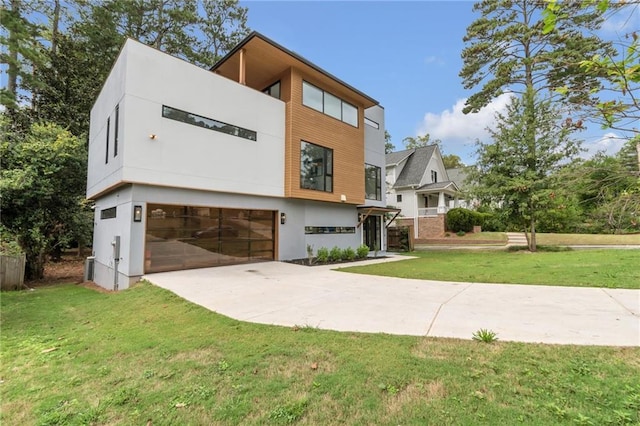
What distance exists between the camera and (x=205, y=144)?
995 cm

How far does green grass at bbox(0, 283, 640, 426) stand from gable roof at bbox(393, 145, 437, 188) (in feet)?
75.7

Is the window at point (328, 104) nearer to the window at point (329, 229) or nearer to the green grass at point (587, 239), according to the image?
the window at point (329, 229)

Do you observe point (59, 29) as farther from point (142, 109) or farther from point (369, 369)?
point (369, 369)

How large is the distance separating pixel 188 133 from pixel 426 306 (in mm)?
8439

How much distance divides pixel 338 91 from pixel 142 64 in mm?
8160

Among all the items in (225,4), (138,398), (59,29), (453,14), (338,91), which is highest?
(225,4)

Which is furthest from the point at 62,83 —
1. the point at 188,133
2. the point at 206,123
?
the point at 188,133

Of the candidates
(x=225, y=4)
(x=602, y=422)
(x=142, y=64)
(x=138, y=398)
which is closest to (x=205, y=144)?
(x=142, y=64)

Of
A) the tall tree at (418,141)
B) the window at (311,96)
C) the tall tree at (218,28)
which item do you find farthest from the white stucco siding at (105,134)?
the tall tree at (418,141)

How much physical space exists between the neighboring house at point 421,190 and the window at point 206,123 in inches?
681

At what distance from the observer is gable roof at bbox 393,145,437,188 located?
25766 millimetres

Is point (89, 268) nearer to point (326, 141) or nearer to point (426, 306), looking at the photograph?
point (326, 141)

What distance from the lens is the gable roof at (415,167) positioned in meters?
25.8

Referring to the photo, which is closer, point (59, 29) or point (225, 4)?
point (59, 29)
